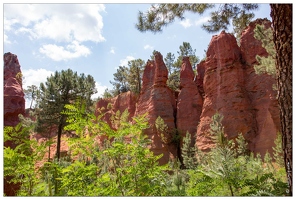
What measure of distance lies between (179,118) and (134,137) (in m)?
22.7

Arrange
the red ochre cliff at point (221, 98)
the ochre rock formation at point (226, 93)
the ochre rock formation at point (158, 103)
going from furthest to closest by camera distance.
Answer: the ochre rock formation at point (158, 103) → the ochre rock formation at point (226, 93) → the red ochre cliff at point (221, 98)

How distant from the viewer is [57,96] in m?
19.1

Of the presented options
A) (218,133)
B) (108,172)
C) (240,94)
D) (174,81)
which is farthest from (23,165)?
(174,81)

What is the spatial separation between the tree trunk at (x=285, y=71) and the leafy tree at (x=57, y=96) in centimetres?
1733

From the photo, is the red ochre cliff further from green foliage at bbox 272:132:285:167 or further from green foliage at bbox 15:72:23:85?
green foliage at bbox 15:72:23:85

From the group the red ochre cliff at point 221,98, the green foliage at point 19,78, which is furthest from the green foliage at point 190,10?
the green foliage at point 19,78

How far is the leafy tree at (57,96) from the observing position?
61.7 feet

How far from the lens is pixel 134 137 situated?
300 cm

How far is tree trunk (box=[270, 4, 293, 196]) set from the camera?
2.76 meters

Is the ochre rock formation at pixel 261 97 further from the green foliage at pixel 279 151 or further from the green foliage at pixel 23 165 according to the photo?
the green foliage at pixel 23 165

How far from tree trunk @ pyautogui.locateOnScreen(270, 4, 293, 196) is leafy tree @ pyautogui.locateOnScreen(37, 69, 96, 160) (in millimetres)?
17332

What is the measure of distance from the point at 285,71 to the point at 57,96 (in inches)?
729

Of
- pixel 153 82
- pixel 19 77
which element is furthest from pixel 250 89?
pixel 19 77

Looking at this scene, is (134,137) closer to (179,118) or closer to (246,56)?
(246,56)
